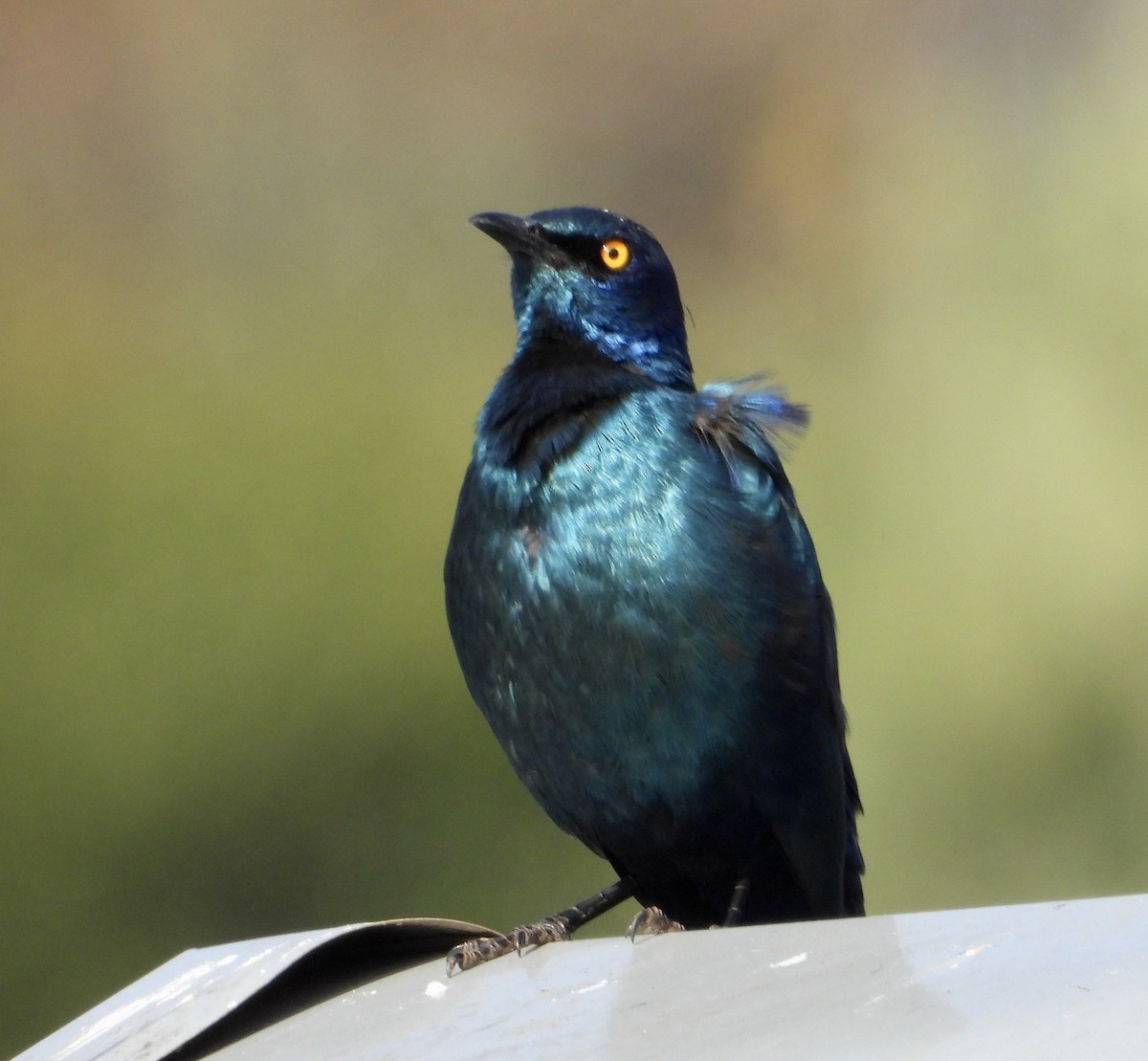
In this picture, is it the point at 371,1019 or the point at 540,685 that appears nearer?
the point at 371,1019

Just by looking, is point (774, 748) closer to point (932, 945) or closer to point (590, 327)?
point (590, 327)

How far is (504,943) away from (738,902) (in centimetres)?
62

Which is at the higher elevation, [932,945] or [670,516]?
[670,516]

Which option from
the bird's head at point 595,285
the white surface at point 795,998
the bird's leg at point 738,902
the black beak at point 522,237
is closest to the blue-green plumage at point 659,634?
the bird's leg at point 738,902

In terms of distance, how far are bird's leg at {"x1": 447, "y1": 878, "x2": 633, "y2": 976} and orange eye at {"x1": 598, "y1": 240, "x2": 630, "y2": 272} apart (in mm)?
1046

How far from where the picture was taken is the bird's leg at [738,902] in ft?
8.04

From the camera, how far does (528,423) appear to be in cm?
248

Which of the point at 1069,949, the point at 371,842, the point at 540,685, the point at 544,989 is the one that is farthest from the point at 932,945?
the point at 371,842

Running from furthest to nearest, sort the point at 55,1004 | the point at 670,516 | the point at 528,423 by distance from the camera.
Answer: the point at 55,1004 < the point at 528,423 < the point at 670,516

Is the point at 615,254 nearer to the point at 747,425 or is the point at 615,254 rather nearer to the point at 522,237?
the point at 522,237

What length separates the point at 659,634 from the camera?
226 centimetres

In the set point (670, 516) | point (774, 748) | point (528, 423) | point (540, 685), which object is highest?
point (528, 423)

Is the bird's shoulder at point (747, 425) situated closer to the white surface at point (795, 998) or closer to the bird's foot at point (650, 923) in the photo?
the bird's foot at point (650, 923)

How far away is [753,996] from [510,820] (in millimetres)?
5614
